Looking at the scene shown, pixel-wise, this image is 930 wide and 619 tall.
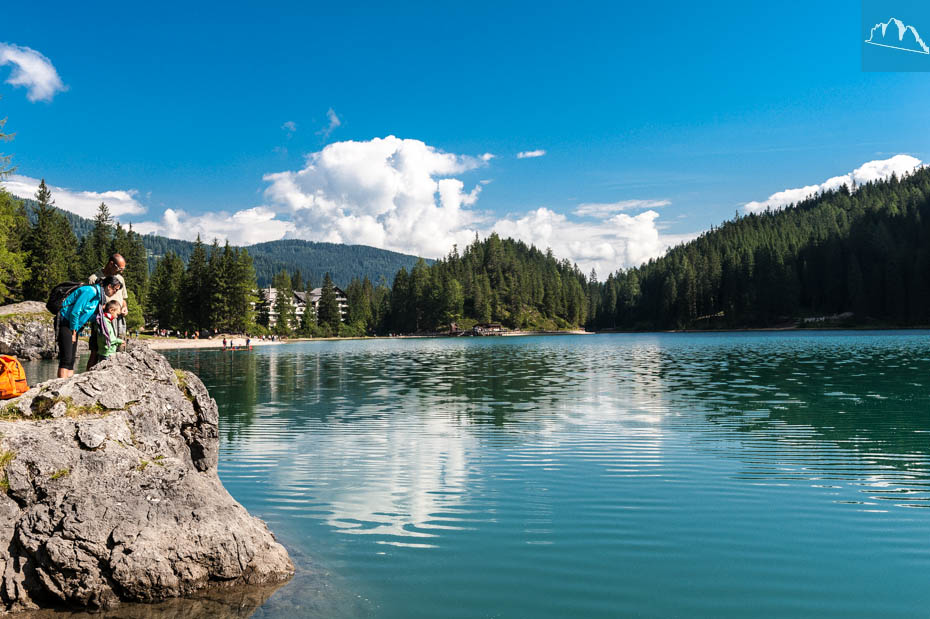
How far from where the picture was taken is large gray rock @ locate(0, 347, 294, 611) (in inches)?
231

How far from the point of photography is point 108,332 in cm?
1009

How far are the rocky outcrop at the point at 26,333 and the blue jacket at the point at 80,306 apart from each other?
4817cm

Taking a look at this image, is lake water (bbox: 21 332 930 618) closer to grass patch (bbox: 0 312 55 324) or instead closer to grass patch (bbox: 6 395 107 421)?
grass patch (bbox: 6 395 107 421)

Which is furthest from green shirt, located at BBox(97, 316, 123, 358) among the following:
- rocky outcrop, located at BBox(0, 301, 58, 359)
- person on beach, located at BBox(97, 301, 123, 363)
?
rocky outcrop, located at BBox(0, 301, 58, 359)

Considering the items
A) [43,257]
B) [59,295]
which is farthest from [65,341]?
[43,257]

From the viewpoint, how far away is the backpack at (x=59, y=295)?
32.9 feet

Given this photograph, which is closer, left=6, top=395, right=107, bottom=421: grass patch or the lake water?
the lake water

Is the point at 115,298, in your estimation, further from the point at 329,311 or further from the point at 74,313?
the point at 329,311

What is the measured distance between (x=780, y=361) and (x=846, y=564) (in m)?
41.6

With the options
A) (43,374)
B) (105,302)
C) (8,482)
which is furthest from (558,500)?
(43,374)

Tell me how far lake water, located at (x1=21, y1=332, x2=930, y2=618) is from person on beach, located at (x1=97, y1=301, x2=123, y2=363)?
11.2 ft

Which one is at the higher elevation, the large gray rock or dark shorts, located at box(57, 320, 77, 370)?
dark shorts, located at box(57, 320, 77, 370)

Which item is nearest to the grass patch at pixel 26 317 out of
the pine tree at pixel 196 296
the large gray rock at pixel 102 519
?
the large gray rock at pixel 102 519

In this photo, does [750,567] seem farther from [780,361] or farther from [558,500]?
[780,361]
